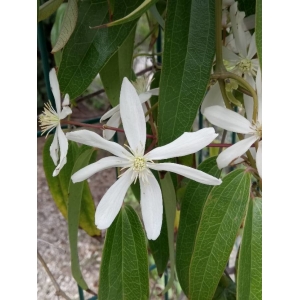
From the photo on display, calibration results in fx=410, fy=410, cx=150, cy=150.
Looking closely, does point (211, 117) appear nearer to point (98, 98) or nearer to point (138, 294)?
point (138, 294)

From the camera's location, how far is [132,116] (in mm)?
340

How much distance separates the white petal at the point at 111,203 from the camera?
34cm

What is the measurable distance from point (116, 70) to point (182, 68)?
140 millimetres

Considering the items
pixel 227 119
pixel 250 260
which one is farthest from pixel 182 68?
pixel 250 260

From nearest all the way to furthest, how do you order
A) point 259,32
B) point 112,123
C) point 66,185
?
1. point 259,32
2. point 112,123
3. point 66,185

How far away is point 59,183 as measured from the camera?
595 mm

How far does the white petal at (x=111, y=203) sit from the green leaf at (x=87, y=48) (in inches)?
3.8

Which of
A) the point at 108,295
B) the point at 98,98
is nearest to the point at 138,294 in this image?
the point at 108,295

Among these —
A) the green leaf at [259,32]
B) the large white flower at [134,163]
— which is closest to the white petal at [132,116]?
the large white flower at [134,163]

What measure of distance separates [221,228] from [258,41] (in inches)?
6.4

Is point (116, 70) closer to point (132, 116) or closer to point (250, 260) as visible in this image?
point (132, 116)

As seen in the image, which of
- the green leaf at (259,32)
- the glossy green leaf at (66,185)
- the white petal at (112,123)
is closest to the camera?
the green leaf at (259,32)

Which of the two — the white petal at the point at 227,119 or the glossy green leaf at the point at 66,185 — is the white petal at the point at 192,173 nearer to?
the white petal at the point at 227,119

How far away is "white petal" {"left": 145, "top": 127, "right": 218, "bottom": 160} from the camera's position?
31 cm
